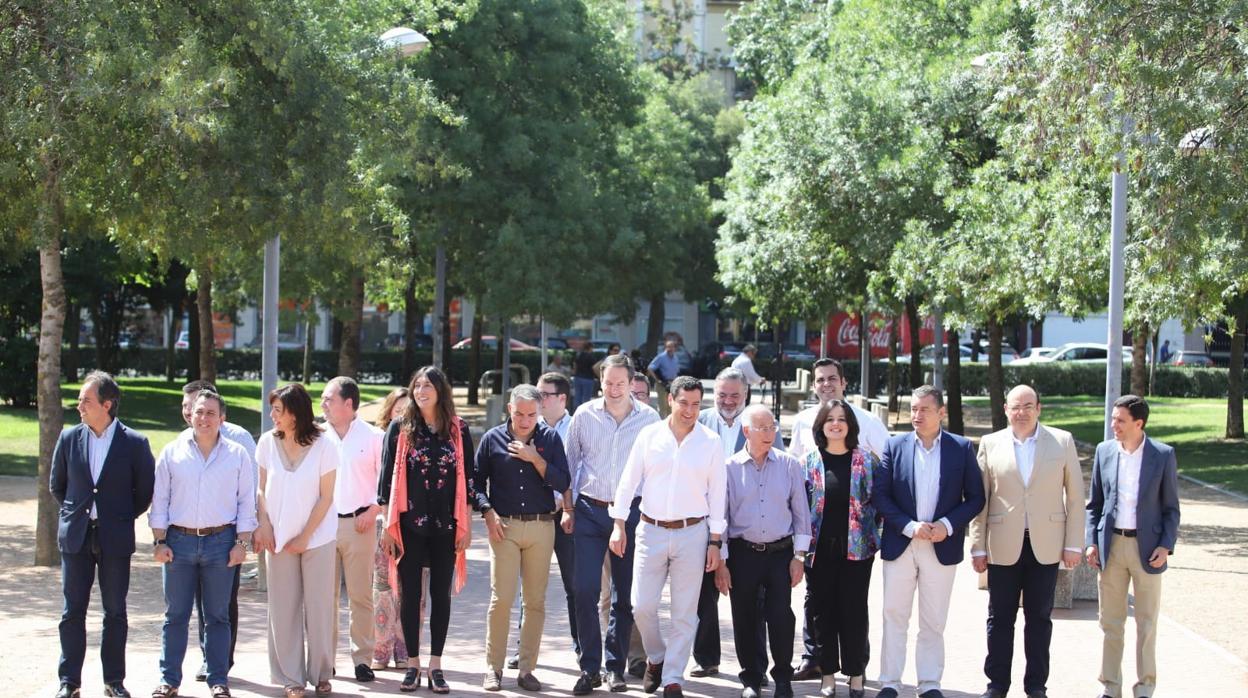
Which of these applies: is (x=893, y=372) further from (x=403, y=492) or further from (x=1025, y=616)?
(x=403, y=492)

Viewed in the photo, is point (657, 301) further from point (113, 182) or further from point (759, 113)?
point (113, 182)

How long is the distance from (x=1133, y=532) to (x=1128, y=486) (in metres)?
0.26

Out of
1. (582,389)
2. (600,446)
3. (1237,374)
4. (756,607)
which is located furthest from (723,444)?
(1237,374)

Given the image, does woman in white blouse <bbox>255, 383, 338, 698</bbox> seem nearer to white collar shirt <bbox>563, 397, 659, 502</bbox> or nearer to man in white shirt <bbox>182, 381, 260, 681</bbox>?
man in white shirt <bbox>182, 381, 260, 681</bbox>

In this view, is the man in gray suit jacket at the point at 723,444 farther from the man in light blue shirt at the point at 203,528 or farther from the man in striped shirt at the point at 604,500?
the man in light blue shirt at the point at 203,528

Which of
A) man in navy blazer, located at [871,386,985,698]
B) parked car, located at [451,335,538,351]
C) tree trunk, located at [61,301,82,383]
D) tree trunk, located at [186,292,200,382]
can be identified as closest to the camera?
man in navy blazer, located at [871,386,985,698]

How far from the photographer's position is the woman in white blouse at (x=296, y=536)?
7746mm

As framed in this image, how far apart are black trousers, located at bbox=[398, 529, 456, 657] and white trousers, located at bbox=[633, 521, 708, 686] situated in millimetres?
1091

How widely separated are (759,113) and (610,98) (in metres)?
3.39

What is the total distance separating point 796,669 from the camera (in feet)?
29.4

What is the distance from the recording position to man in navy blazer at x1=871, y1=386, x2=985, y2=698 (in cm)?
800

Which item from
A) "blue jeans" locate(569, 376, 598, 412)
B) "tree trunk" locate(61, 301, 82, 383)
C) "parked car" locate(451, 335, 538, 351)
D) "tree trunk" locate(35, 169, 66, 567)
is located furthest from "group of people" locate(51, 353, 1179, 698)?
"parked car" locate(451, 335, 538, 351)

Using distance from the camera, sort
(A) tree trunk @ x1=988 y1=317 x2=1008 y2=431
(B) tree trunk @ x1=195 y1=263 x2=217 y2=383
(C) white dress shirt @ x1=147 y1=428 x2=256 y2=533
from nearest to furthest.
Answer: (C) white dress shirt @ x1=147 y1=428 x2=256 y2=533, (B) tree trunk @ x1=195 y1=263 x2=217 y2=383, (A) tree trunk @ x1=988 y1=317 x2=1008 y2=431

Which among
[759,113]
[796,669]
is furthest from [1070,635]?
[759,113]
